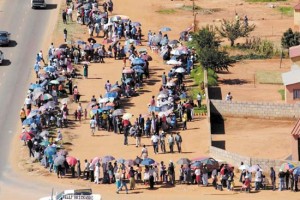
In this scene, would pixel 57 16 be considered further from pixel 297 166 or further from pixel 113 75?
pixel 297 166

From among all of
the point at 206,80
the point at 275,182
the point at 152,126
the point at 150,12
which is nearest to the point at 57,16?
the point at 150,12

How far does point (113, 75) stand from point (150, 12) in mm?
22473

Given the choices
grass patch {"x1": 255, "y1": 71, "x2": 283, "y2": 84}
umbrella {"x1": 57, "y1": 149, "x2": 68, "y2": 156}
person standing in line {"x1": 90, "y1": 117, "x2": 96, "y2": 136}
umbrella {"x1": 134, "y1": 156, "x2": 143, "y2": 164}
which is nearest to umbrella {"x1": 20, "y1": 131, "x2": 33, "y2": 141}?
umbrella {"x1": 57, "y1": 149, "x2": 68, "y2": 156}

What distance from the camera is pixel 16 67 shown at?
104250 millimetres

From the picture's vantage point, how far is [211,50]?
10050 centimetres

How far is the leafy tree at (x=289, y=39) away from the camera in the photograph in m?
108

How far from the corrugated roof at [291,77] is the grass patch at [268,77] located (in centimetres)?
508

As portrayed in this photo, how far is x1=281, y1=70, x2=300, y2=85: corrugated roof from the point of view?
305 feet

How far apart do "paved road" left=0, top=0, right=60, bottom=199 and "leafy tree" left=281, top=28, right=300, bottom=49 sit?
66.2 ft

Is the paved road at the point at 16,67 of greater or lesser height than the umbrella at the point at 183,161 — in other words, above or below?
above

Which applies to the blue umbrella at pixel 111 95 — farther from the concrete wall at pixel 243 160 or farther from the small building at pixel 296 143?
the small building at pixel 296 143

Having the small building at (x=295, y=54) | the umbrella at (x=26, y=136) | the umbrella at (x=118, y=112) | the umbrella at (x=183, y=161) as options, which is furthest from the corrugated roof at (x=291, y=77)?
the umbrella at (x=26, y=136)

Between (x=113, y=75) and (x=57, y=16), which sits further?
(x=57, y=16)

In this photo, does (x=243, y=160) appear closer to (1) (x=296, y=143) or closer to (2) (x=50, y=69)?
(1) (x=296, y=143)
